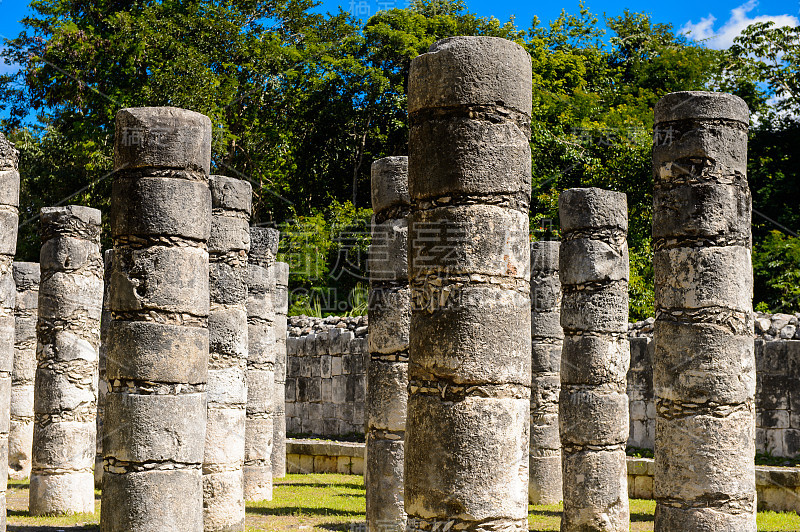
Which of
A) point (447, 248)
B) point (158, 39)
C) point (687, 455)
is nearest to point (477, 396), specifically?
point (447, 248)

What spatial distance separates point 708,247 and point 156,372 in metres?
5.23

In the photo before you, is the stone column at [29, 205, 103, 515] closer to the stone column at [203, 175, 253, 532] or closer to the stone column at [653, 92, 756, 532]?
the stone column at [203, 175, 253, 532]

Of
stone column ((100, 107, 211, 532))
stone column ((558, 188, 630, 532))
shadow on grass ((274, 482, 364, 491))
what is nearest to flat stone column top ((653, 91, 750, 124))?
stone column ((558, 188, 630, 532))

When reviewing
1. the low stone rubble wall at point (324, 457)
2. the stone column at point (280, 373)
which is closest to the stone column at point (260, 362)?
the stone column at point (280, 373)

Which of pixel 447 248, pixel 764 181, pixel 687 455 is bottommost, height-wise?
pixel 687 455

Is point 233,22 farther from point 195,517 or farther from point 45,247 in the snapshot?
point 195,517

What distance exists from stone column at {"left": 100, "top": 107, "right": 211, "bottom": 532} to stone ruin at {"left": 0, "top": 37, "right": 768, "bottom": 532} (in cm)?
2

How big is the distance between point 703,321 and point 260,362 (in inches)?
320

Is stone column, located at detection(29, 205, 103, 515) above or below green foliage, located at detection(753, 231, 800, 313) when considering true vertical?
below

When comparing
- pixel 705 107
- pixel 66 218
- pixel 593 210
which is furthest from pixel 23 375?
pixel 705 107

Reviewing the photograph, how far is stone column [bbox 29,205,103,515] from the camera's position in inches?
497

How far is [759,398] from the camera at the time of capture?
1638 centimetres

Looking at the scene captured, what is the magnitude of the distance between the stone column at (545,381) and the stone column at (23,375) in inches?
340

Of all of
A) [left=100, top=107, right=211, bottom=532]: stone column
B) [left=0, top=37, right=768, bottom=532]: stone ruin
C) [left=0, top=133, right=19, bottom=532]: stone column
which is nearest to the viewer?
[left=0, top=37, right=768, bottom=532]: stone ruin
